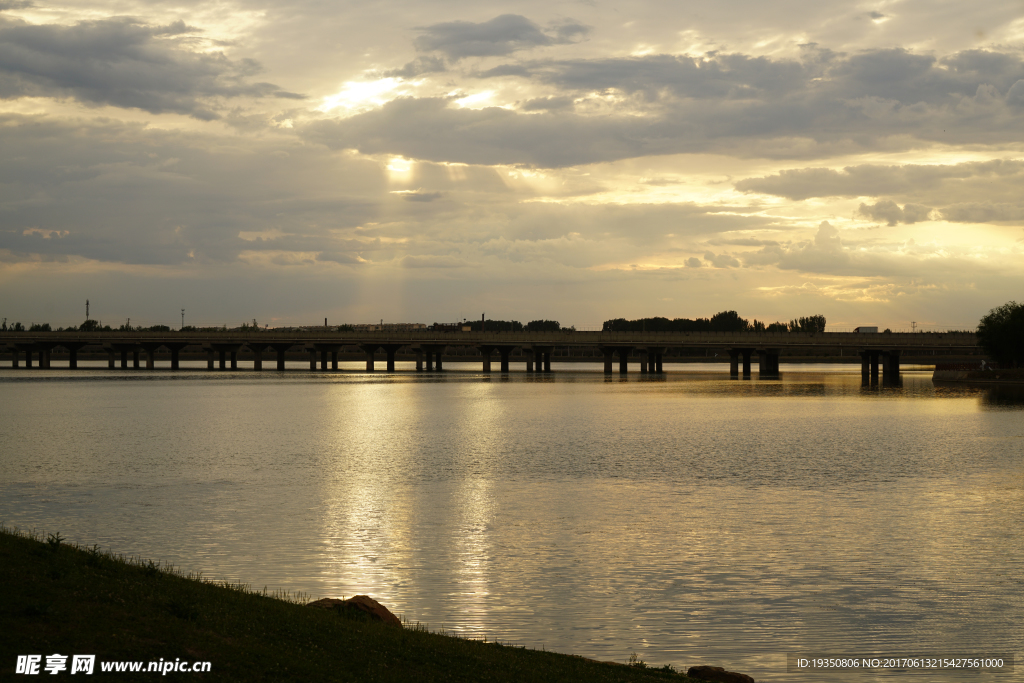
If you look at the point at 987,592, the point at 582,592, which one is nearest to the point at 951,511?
the point at 987,592

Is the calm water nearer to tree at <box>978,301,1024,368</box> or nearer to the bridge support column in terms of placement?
tree at <box>978,301,1024,368</box>

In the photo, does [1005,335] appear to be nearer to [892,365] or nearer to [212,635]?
[892,365]

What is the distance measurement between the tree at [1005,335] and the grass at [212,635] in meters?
141

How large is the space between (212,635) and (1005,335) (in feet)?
486

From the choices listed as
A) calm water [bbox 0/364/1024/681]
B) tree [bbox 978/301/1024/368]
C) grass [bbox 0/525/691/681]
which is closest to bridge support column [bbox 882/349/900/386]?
tree [bbox 978/301/1024/368]

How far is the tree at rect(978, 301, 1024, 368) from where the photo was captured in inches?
5335

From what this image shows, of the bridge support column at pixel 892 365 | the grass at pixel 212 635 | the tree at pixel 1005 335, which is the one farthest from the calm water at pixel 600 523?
the bridge support column at pixel 892 365

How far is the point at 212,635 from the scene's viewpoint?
12531mm

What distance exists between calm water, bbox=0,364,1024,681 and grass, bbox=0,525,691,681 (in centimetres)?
309

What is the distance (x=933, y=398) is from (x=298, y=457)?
280 feet

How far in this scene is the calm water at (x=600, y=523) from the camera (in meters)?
18.4

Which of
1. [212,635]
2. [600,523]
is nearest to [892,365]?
[600,523]

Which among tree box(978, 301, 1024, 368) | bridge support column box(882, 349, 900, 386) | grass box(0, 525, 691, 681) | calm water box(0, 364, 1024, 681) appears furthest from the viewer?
bridge support column box(882, 349, 900, 386)

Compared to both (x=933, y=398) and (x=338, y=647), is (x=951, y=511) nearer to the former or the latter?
(x=338, y=647)
